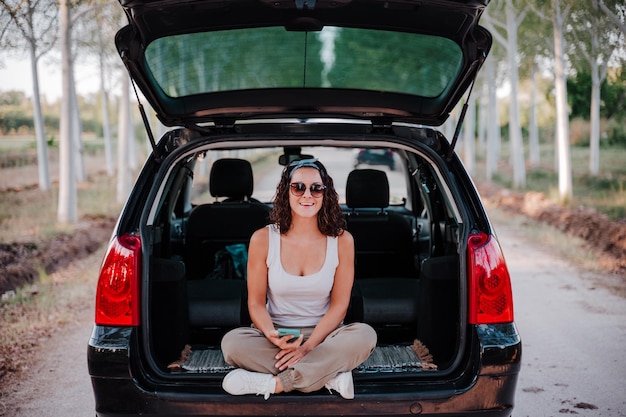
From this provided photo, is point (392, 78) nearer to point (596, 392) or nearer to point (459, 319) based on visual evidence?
point (459, 319)

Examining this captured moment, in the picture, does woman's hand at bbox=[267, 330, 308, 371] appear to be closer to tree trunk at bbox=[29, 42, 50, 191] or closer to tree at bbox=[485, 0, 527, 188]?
tree at bbox=[485, 0, 527, 188]

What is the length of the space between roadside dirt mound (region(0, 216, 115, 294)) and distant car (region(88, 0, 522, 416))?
3841 millimetres

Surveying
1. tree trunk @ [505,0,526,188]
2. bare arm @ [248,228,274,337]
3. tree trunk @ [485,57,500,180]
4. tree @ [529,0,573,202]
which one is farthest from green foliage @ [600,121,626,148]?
bare arm @ [248,228,274,337]

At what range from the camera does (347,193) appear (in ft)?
15.0

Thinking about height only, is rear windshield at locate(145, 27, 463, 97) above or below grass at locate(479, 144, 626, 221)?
above

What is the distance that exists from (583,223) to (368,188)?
7.24 metres

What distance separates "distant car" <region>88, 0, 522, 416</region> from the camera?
2.75 metres

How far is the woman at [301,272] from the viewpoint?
3.04 metres

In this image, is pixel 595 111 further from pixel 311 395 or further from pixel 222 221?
pixel 311 395

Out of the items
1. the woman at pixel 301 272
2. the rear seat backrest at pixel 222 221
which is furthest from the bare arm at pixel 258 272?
the rear seat backrest at pixel 222 221

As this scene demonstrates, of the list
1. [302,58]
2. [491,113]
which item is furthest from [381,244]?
[491,113]

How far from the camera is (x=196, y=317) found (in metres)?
4.16

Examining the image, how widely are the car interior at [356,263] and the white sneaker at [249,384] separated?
0.26 m

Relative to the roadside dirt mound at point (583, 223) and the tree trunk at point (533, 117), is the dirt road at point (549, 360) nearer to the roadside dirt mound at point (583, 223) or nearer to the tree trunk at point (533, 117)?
the roadside dirt mound at point (583, 223)
